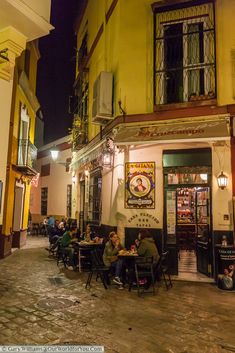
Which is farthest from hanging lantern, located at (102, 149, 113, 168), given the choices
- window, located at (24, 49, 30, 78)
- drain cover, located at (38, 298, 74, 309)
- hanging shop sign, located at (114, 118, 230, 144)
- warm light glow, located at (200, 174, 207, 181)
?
window, located at (24, 49, 30, 78)

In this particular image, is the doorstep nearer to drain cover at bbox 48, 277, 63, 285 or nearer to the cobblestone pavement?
the cobblestone pavement

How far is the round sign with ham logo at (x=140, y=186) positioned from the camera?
9383 millimetres

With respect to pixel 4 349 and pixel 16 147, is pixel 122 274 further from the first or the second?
pixel 16 147

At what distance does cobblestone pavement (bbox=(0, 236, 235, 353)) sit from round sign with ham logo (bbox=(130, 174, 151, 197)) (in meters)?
2.64

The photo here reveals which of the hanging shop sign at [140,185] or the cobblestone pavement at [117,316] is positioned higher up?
the hanging shop sign at [140,185]

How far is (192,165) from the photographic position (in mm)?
9070

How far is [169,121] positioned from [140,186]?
204 centimetres

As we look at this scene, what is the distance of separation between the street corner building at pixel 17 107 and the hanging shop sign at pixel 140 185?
348cm

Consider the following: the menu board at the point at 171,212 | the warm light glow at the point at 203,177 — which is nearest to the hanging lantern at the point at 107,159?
the menu board at the point at 171,212

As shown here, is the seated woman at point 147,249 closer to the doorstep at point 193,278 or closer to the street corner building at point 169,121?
the street corner building at point 169,121

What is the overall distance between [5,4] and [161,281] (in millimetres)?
7164

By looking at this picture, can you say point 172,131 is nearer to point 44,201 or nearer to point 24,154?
point 24,154

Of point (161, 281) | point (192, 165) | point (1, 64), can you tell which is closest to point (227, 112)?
point (192, 165)

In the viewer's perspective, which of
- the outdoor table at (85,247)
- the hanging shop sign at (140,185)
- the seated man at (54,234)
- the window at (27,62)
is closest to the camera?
the hanging shop sign at (140,185)
